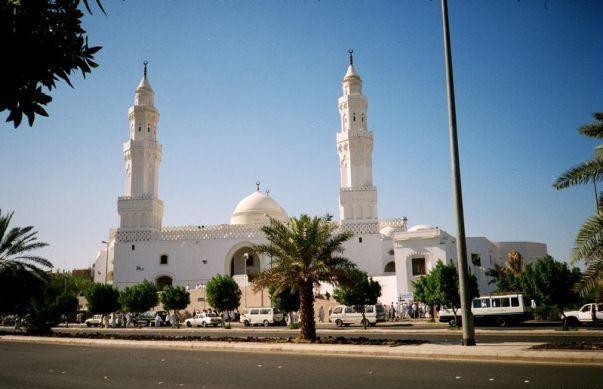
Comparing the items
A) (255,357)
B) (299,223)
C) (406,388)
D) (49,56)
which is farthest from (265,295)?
(49,56)

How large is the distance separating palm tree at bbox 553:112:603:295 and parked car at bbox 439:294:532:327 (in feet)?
42.3

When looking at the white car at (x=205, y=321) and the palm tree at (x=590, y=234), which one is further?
the white car at (x=205, y=321)

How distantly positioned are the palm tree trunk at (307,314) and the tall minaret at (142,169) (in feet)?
111

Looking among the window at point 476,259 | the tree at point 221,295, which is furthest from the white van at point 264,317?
the window at point 476,259

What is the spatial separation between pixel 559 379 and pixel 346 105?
40.6 metres

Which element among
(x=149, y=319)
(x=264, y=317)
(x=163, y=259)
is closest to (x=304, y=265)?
(x=264, y=317)

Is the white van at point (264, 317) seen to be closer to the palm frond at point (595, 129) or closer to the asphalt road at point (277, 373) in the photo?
the asphalt road at point (277, 373)

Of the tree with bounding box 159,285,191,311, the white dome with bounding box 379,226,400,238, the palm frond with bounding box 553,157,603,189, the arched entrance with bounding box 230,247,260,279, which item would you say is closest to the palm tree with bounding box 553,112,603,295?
the palm frond with bounding box 553,157,603,189

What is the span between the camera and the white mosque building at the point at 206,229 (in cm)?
4425

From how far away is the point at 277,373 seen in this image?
925 centimetres

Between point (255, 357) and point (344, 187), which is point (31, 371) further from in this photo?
point (344, 187)

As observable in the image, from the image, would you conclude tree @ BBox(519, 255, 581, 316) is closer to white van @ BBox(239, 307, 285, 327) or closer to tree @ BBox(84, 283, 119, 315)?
white van @ BBox(239, 307, 285, 327)

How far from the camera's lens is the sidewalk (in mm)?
9711

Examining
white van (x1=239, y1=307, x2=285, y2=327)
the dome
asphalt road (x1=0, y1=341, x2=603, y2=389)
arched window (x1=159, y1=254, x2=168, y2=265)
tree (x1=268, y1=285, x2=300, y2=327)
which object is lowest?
white van (x1=239, y1=307, x2=285, y2=327)
